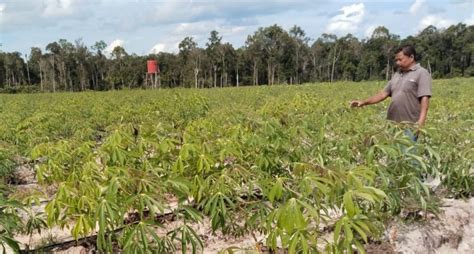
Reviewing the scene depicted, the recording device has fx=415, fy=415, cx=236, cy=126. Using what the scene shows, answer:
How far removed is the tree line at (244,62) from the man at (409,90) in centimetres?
4685

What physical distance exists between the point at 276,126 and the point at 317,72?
193 ft

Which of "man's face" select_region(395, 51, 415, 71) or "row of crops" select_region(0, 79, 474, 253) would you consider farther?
"man's face" select_region(395, 51, 415, 71)

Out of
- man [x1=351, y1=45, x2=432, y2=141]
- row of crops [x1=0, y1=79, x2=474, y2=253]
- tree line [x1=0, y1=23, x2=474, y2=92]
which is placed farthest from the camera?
tree line [x1=0, y1=23, x2=474, y2=92]

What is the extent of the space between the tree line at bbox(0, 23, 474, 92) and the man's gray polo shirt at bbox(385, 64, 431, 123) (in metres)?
46.8

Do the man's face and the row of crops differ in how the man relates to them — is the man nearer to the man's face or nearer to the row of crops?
the man's face

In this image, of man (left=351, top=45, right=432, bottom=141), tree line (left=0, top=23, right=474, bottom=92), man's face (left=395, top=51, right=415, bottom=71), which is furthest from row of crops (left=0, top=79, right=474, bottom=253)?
tree line (left=0, top=23, right=474, bottom=92)

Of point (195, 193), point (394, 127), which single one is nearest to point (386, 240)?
point (394, 127)

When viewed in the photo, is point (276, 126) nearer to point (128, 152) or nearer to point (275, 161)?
point (275, 161)

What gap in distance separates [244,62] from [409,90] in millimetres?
51419

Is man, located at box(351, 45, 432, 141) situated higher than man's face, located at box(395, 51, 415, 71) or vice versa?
man's face, located at box(395, 51, 415, 71)

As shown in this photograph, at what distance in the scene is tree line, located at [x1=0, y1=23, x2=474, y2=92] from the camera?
172 ft

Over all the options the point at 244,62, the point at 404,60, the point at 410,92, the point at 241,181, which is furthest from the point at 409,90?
the point at 244,62

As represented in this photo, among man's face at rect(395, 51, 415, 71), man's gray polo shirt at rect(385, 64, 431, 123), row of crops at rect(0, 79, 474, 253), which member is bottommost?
row of crops at rect(0, 79, 474, 253)

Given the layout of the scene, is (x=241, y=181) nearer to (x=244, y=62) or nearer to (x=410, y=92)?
(x=410, y=92)
